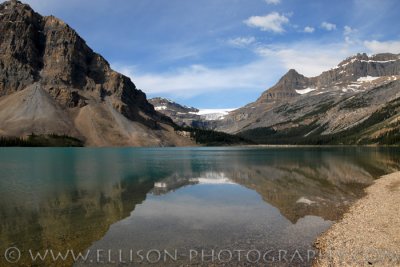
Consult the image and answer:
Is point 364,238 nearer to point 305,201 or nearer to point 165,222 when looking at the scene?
point 165,222

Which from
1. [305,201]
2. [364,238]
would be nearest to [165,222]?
[364,238]

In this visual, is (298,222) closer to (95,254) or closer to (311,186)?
(95,254)

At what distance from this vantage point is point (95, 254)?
2497 centimetres

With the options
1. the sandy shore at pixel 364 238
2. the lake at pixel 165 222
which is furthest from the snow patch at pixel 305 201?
the sandy shore at pixel 364 238

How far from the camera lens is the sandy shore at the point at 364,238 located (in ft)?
74.7

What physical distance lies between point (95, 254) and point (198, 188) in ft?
115

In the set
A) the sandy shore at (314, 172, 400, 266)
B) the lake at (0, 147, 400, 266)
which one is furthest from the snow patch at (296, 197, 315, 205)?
the sandy shore at (314, 172, 400, 266)

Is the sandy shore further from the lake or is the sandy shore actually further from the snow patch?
the snow patch

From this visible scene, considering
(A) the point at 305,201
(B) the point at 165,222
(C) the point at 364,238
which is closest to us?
(C) the point at 364,238

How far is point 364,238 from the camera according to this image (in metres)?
27.0

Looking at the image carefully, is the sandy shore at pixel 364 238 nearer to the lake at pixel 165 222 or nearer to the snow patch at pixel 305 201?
the lake at pixel 165 222

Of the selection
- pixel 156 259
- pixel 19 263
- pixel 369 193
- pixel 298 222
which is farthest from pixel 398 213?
pixel 19 263

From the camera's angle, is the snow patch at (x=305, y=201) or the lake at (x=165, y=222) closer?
the lake at (x=165, y=222)

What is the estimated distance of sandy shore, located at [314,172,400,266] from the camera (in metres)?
22.8
